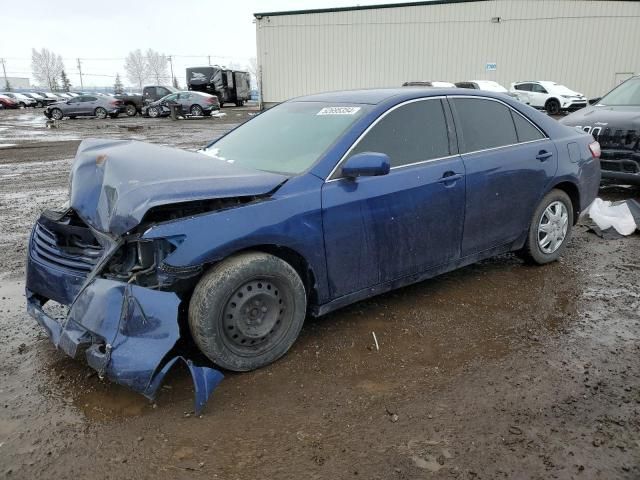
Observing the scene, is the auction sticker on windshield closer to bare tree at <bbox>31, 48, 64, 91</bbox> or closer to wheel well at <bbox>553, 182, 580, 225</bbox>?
wheel well at <bbox>553, 182, 580, 225</bbox>

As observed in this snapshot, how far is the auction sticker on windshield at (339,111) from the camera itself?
364 cm

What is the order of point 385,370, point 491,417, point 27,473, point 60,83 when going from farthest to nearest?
1. point 60,83
2. point 385,370
3. point 491,417
4. point 27,473

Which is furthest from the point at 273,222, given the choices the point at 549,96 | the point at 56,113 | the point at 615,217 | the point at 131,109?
the point at 131,109

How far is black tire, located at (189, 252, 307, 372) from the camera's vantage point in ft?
9.23

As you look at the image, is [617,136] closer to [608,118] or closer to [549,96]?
[608,118]

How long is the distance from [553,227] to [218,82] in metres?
36.3

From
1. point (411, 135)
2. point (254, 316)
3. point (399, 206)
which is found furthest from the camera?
point (411, 135)

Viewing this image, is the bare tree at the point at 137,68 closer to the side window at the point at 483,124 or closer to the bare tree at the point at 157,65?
the bare tree at the point at 157,65

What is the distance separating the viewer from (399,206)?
3.47 meters

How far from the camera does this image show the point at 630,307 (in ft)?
13.1

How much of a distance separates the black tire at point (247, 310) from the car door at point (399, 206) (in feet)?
1.14

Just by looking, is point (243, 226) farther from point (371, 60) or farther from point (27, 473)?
point (371, 60)

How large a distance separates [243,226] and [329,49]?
31.4 metres

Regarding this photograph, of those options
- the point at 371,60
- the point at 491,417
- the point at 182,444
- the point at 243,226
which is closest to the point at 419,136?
the point at 243,226
